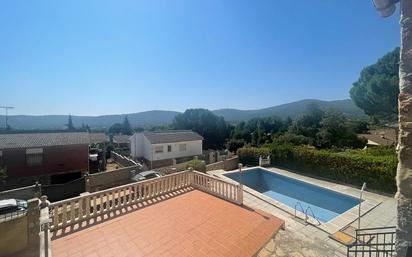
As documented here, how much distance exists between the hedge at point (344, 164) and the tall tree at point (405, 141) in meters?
12.2

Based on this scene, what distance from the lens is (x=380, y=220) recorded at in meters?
8.07

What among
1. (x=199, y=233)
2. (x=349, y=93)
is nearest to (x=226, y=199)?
(x=199, y=233)

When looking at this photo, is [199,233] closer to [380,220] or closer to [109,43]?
[380,220]

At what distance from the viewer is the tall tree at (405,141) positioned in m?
1.77

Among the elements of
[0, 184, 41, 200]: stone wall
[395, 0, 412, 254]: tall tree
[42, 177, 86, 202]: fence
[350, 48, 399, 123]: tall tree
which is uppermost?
[350, 48, 399, 123]: tall tree

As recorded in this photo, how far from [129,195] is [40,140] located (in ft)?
53.6

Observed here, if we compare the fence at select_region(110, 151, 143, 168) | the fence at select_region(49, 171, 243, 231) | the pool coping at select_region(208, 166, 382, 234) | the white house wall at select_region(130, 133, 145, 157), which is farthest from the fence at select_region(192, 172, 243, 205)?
the white house wall at select_region(130, 133, 145, 157)

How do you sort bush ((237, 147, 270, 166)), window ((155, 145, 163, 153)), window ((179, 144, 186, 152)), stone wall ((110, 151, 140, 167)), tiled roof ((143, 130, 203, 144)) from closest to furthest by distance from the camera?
bush ((237, 147, 270, 166))
stone wall ((110, 151, 140, 167))
window ((155, 145, 163, 153))
tiled roof ((143, 130, 203, 144))
window ((179, 144, 186, 152))

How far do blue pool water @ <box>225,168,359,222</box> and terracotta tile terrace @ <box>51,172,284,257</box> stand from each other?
567 cm

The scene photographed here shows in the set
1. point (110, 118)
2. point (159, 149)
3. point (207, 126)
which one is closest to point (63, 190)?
point (159, 149)

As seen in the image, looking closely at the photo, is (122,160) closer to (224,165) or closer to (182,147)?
(182,147)

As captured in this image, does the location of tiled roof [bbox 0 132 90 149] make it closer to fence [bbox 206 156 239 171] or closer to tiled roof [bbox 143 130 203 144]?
tiled roof [bbox 143 130 203 144]

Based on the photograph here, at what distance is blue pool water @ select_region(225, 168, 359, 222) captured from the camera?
10766mm

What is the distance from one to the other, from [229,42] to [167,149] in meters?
15.5
